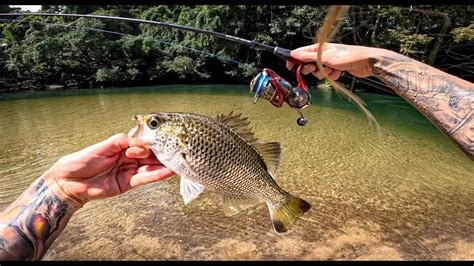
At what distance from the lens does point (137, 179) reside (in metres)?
2.23

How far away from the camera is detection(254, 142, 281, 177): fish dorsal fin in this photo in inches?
75.7

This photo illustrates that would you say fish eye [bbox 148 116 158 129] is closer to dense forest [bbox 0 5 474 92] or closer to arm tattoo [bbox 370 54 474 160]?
arm tattoo [bbox 370 54 474 160]

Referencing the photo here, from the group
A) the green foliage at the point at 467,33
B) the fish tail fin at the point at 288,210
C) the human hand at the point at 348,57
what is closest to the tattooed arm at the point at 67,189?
the fish tail fin at the point at 288,210

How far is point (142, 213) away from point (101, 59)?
28.2m

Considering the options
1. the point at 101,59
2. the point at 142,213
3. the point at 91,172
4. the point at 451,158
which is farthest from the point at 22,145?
the point at 101,59

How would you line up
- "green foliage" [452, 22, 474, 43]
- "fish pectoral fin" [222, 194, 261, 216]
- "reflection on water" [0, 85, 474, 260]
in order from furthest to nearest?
1. "green foliage" [452, 22, 474, 43]
2. "reflection on water" [0, 85, 474, 260]
3. "fish pectoral fin" [222, 194, 261, 216]

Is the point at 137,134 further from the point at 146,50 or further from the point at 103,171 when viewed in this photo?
the point at 146,50

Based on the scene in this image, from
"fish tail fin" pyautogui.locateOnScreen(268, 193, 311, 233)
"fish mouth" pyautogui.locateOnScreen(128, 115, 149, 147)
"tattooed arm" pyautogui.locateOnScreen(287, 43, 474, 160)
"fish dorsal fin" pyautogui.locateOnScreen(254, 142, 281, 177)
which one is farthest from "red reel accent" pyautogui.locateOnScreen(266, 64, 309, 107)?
"fish mouth" pyautogui.locateOnScreen(128, 115, 149, 147)

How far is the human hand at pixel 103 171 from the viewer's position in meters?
2.18

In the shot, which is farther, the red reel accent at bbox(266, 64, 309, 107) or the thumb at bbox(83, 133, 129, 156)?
the red reel accent at bbox(266, 64, 309, 107)

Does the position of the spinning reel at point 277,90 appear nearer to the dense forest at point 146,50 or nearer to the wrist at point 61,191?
the wrist at point 61,191

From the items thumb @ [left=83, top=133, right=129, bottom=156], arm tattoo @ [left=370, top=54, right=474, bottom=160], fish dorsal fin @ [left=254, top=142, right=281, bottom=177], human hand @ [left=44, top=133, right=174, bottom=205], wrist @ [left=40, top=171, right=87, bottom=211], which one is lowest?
wrist @ [left=40, top=171, right=87, bottom=211]

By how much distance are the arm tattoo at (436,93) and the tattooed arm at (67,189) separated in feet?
5.47

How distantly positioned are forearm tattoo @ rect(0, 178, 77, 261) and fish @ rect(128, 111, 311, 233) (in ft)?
3.27
